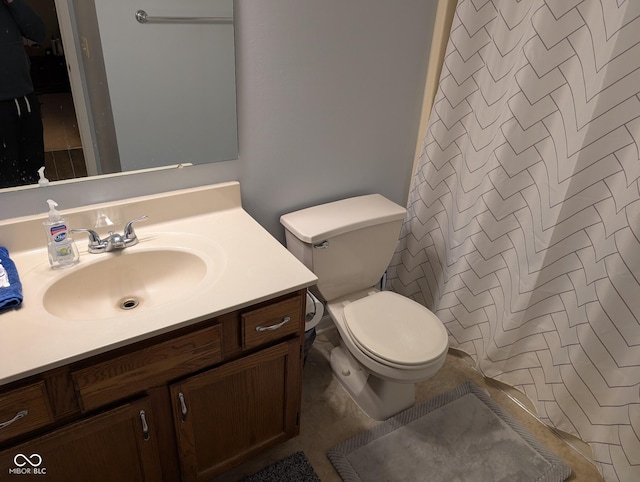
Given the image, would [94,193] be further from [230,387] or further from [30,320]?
[230,387]

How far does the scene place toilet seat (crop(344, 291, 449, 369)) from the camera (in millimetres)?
1511

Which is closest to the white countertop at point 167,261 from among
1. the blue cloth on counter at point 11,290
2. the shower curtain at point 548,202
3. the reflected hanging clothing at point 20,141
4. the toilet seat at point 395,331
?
the blue cloth on counter at point 11,290

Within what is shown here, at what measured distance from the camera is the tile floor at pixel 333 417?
1.59 metres

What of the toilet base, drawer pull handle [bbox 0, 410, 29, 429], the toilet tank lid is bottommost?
the toilet base

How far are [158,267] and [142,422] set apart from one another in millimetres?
428

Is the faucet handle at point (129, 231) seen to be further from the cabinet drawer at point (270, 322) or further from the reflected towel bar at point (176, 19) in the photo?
the reflected towel bar at point (176, 19)

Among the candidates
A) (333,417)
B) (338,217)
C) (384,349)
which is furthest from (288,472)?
(338,217)

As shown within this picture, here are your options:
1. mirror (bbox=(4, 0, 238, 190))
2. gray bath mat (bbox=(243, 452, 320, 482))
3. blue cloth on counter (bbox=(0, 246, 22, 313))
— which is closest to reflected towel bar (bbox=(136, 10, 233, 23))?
mirror (bbox=(4, 0, 238, 190))

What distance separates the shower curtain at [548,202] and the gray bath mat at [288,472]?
2.90 feet

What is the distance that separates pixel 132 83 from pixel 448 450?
1636mm

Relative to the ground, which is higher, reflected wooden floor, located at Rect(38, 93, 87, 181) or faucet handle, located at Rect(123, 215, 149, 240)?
reflected wooden floor, located at Rect(38, 93, 87, 181)

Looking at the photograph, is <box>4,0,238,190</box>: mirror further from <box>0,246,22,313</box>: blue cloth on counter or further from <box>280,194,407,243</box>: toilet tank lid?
<box>280,194,407,243</box>: toilet tank lid

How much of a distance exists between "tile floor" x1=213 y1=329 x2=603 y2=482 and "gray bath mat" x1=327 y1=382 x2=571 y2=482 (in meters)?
0.04

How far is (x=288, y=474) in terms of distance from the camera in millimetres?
1533
